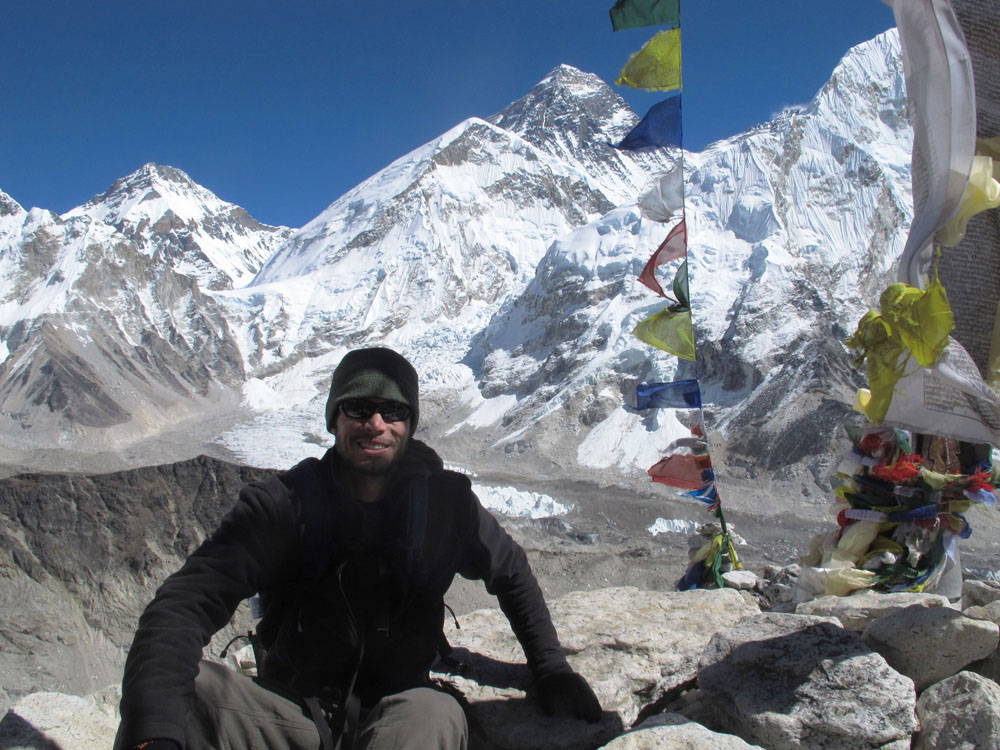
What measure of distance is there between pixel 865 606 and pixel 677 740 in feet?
4.84

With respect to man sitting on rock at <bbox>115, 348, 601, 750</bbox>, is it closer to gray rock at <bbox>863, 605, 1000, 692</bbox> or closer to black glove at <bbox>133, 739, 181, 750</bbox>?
black glove at <bbox>133, 739, 181, 750</bbox>

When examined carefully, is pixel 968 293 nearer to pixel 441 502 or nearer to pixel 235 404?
pixel 441 502

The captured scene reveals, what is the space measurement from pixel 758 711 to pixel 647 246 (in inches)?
2521

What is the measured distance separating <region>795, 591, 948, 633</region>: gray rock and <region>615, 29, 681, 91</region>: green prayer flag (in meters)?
3.32

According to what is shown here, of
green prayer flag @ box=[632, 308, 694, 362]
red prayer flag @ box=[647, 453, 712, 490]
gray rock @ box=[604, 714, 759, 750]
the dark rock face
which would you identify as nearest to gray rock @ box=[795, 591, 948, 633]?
gray rock @ box=[604, 714, 759, 750]

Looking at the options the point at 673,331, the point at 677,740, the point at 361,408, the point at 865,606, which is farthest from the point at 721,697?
the point at 673,331

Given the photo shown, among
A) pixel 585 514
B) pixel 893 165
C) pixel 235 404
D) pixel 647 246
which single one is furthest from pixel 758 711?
pixel 893 165

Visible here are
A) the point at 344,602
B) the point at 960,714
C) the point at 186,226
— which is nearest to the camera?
the point at 344,602

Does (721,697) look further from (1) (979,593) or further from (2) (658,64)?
(2) (658,64)

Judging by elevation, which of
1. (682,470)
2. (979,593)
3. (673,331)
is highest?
(673,331)

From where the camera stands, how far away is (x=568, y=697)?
242 cm

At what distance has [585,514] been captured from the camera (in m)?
28.8

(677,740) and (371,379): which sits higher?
(371,379)

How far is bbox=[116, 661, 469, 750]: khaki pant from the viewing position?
6.33ft
